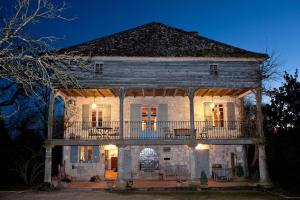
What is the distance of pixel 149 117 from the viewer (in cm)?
2145

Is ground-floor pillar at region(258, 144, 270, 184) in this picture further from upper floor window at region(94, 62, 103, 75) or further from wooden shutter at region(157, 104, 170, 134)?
upper floor window at region(94, 62, 103, 75)

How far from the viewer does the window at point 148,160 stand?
21.1 meters

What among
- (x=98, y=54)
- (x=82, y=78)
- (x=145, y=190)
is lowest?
(x=145, y=190)

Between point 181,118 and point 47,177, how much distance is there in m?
8.99

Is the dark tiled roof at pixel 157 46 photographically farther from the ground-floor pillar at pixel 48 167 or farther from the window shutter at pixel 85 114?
the ground-floor pillar at pixel 48 167

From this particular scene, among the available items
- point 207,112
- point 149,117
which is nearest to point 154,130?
point 149,117

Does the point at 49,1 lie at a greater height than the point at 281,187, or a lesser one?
greater

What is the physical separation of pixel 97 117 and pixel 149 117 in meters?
3.37

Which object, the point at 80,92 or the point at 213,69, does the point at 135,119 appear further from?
the point at 213,69

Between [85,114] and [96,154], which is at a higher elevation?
[85,114]

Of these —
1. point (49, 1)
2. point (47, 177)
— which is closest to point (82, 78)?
point (47, 177)

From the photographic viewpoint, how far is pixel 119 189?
17.0 meters

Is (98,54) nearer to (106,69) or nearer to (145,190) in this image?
(106,69)

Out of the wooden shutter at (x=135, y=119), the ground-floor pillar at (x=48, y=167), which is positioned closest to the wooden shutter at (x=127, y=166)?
the wooden shutter at (x=135, y=119)
